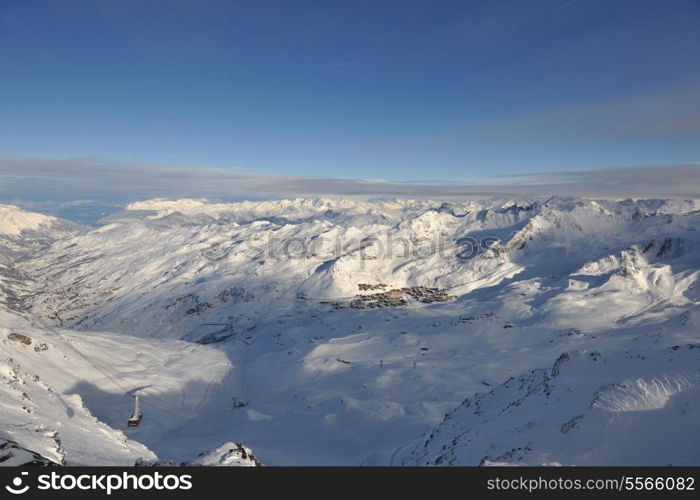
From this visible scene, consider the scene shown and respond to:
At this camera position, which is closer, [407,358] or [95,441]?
[95,441]

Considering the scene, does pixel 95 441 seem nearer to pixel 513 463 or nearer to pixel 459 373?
pixel 513 463

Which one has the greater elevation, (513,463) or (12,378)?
(513,463)
